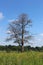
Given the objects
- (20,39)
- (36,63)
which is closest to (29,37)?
(20,39)

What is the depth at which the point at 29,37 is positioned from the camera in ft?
120

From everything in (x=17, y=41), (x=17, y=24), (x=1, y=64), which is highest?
(x=17, y=24)

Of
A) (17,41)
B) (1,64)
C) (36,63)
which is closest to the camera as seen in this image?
(1,64)

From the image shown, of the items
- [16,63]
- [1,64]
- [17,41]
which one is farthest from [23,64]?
[17,41]

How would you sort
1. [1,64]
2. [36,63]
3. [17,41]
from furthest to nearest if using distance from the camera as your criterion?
[17,41], [36,63], [1,64]

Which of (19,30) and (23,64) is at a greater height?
(19,30)

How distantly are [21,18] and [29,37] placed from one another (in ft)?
12.1

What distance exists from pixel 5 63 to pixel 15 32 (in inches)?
1175

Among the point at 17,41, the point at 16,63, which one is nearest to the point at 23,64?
the point at 16,63

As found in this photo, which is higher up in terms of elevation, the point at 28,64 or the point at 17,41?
the point at 17,41

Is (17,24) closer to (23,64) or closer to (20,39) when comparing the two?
→ (20,39)

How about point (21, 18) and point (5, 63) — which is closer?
point (5, 63)

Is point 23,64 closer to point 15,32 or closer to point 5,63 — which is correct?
point 5,63

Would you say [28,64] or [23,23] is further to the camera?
[23,23]
